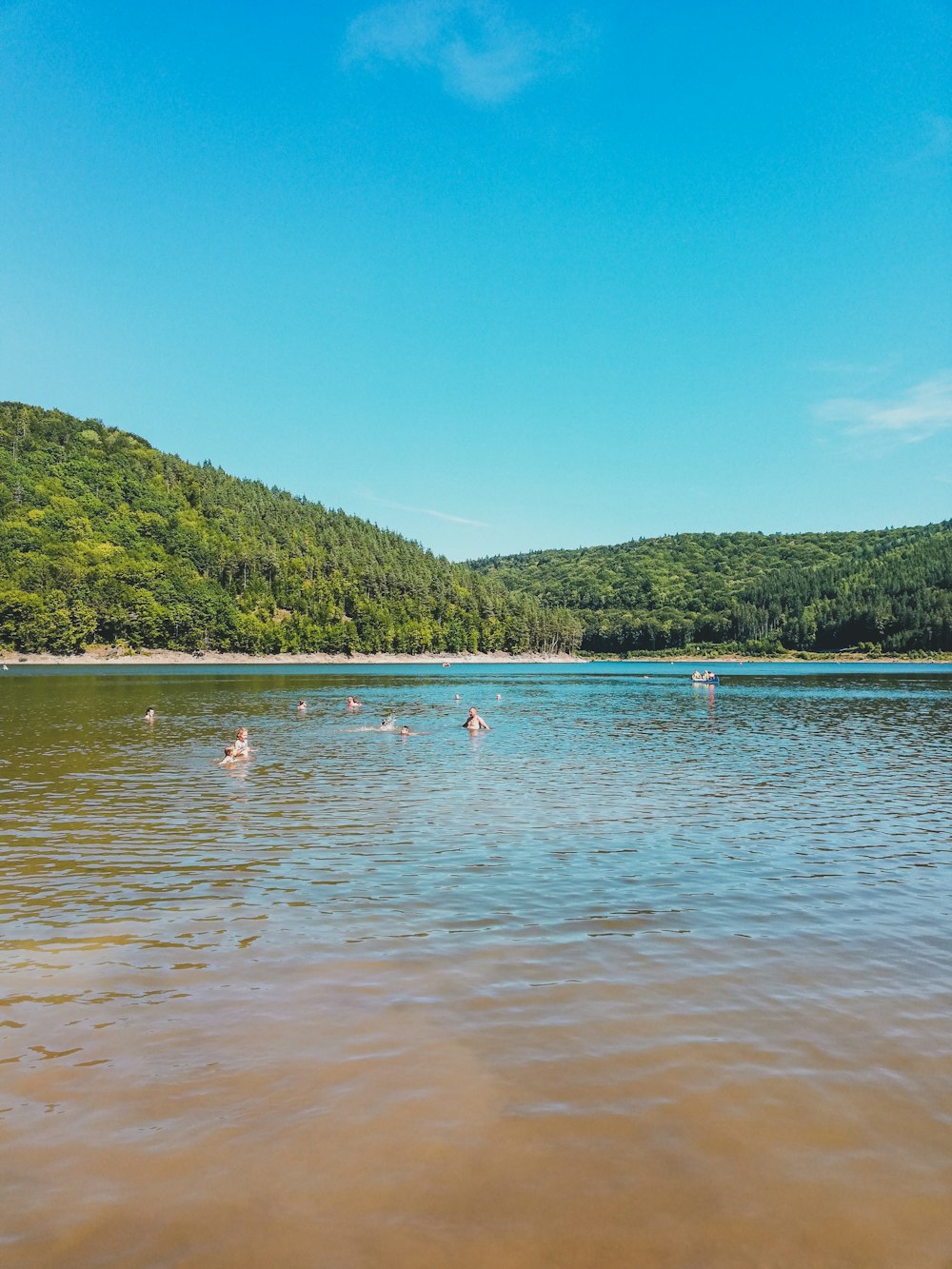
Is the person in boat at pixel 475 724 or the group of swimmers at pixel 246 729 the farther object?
the person in boat at pixel 475 724

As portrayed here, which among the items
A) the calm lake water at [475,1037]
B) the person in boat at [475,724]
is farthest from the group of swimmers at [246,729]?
the calm lake water at [475,1037]

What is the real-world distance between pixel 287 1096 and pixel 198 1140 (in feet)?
3.20

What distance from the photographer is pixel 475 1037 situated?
30.1 feet

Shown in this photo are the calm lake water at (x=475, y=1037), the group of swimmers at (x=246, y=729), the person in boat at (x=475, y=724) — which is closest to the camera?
the calm lake water at (x=475, y=1037)

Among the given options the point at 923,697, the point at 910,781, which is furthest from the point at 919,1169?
the point at 923,697

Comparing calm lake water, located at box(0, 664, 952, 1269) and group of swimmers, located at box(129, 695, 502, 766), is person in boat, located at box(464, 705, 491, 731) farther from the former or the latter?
calm lake water, located at box(0, 664, 952, 1269)

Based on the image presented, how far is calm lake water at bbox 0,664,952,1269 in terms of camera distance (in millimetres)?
6109

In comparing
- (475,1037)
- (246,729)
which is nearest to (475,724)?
(246,729)

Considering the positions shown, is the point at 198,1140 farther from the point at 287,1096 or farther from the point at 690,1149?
the point at 690,1149

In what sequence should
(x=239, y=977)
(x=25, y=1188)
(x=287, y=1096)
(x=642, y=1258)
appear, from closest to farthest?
1. (x=642, y=1258)
2. (x=25, y=1188)
3. (x=287, y=1096)
4. (x=239, y=977)

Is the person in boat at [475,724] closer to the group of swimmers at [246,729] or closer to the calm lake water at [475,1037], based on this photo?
the group of swimmers at [246,729]

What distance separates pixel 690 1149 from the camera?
7059 mm

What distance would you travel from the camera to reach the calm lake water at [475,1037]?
20.0ft

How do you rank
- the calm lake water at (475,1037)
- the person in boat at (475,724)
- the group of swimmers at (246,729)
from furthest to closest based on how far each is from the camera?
the person in boat at (475,724)
the group of swimmers at (246,729)
the calm lake water at (475,1037)
